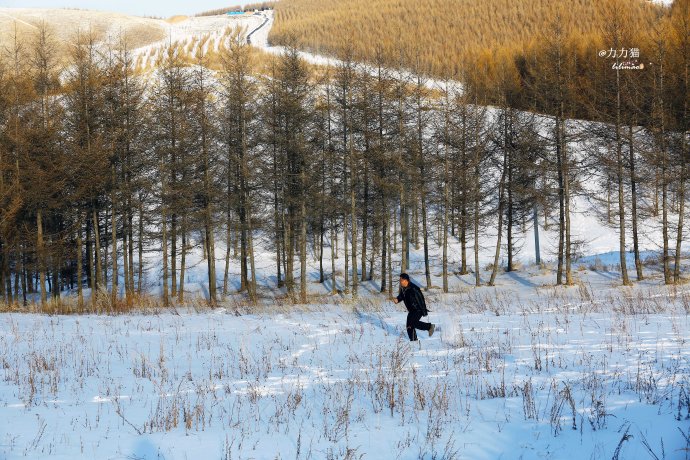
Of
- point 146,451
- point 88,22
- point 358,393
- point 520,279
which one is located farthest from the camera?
point 88,22

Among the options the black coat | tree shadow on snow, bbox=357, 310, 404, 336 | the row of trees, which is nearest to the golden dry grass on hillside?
the row of trees

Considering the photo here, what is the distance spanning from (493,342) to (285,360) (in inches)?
148

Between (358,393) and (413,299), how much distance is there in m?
4.22

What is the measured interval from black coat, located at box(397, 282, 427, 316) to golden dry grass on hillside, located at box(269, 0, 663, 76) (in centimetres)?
6124

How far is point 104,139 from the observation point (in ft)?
72.3

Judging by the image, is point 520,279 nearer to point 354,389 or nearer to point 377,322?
point 377,322

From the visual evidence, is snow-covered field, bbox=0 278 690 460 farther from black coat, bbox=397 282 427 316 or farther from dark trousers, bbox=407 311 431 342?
black coat, bbox=397 282 427 316

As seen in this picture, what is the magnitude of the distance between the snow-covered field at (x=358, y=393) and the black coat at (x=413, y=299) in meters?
0.63

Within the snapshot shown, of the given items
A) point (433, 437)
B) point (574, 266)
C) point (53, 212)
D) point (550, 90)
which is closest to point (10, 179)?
point (53, 212)

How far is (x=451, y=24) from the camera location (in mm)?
83375

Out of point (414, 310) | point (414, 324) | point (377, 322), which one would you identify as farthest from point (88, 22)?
point (414, 324)

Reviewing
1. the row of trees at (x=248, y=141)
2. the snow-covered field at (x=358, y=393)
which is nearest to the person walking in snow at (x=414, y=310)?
the snow-covered field at (x=358, y=393)

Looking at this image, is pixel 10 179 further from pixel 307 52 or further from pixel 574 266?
pixel 307 52

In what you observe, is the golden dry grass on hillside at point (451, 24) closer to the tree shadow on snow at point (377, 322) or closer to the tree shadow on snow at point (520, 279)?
the tree shadow on snow at point (520, 279)
